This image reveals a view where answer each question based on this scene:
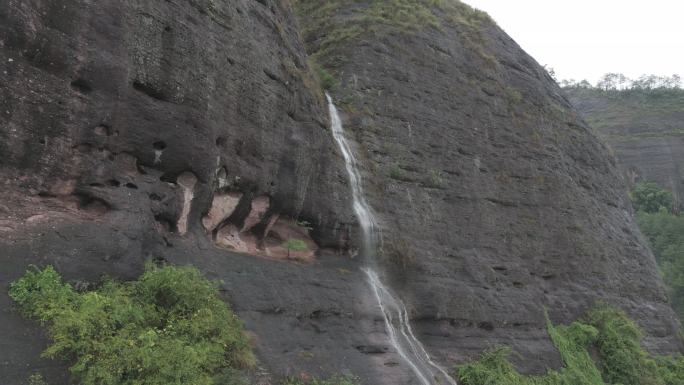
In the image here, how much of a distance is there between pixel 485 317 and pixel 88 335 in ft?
32.7

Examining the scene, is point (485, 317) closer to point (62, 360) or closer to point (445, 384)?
point (445, 384)

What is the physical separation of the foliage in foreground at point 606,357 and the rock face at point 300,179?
0.57 m

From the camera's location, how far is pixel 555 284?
1659cm

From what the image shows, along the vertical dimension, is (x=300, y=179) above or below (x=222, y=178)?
above

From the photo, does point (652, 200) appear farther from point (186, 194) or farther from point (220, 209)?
point (186, 194)

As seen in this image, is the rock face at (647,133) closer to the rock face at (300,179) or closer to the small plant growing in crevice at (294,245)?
the rock face at (300,179)

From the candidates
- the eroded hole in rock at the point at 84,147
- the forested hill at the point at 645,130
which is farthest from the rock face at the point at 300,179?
the forested hill at the point at 645,130

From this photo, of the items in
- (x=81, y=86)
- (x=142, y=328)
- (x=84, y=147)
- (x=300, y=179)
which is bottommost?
(x=142, y=328)

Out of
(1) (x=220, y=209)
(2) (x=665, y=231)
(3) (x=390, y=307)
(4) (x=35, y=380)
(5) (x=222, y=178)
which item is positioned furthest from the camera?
(2) (x=665, y=231)

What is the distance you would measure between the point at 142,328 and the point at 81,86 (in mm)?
3601

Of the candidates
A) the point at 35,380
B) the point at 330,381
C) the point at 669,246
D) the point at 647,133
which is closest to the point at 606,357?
the point at 330,381

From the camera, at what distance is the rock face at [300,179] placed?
7445 millimetres

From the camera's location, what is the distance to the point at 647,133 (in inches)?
2212

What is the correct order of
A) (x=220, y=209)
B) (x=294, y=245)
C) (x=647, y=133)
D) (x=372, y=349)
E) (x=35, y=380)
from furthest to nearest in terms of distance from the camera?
1. (x=647, y=133)
2. (x=294, y=245)
3. (x=372, y=349)
4. (x=220, y=209)
5. (x=35, y=380)
